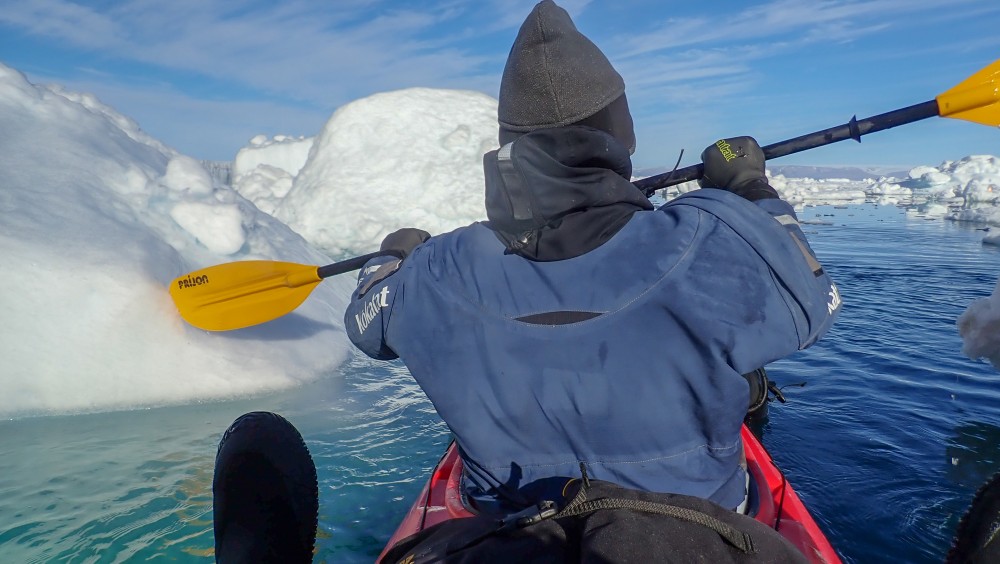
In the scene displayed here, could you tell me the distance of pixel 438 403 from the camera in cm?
129

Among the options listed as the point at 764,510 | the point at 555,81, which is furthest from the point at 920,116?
the point at 555,81

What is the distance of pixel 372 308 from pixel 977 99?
2829 millimetres

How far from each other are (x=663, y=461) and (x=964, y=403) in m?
3.93

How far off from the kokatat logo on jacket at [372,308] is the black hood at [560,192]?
0.40m

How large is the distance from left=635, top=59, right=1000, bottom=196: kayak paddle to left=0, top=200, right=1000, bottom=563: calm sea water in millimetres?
1613

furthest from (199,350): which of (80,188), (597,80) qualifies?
(597,80)

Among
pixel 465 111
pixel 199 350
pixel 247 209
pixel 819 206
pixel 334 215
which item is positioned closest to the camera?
pixel 199 350

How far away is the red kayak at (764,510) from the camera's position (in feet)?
5.31

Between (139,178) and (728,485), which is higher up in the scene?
(139,178)

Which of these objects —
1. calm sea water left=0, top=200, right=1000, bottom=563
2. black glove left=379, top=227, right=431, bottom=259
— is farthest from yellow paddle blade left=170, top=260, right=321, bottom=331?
black glove left=379, top=227, right=431, bottom=259

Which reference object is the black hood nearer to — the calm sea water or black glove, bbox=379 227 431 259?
black glove, bbox=379 227 431 259

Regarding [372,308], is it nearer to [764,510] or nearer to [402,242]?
[402,242]

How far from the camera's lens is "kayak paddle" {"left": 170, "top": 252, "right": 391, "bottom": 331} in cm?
366

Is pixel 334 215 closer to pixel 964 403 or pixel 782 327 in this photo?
pixel 964 403
